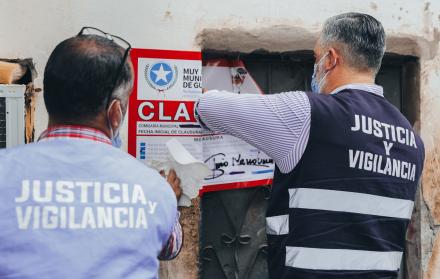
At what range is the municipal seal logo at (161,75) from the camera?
2.82 meters

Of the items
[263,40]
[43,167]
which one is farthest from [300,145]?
[263,40]

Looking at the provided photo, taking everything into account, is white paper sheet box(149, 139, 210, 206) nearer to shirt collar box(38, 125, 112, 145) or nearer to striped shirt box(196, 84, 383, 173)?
striped shirt box(196, 84, 383, 173)

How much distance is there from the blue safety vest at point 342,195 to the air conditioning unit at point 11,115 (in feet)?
3.82

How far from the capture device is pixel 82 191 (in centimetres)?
140

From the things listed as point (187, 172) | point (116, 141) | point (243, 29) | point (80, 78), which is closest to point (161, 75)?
point (243, 29)

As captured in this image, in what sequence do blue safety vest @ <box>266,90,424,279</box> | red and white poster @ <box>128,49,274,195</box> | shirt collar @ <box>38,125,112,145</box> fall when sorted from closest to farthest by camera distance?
1. shirt collar @ <box>38,125,112,145</box>
2. blue safety vest @ <box>266,90,424,279</box>
3. red and white poster @ <box>128,49,274,195</box>

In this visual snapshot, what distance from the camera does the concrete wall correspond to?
264 centimetres

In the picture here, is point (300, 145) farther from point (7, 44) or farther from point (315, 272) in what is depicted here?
point (7, 44)

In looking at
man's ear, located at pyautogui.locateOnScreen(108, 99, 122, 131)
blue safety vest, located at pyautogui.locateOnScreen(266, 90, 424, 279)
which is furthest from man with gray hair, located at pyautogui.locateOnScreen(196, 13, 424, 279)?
man's ear, located at pyautogui.locateOnScreen(108, 99, 122, 131)

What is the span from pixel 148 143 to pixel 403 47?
149cm

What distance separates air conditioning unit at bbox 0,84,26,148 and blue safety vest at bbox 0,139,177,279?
3.57 feet

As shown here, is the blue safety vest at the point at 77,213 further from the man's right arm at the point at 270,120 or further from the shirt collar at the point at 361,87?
the shirt collar at the point at 361,87

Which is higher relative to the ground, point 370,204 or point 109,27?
point 109,27

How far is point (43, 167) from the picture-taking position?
1392mm
